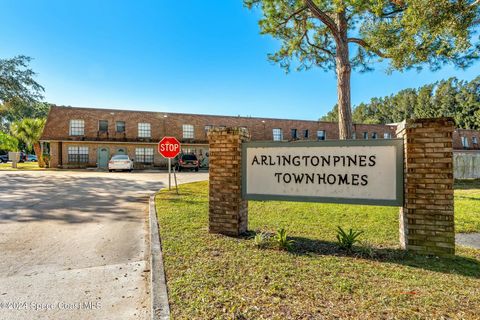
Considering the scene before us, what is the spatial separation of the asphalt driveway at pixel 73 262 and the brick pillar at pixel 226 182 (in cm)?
146

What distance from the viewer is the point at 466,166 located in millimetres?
20344

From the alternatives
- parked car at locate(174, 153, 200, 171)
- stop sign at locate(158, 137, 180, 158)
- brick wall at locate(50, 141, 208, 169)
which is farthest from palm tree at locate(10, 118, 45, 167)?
stop sign at locate(158, 137, 180, 158)

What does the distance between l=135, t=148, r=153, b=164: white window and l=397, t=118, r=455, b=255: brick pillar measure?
2716 cm

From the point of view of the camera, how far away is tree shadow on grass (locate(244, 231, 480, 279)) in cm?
358

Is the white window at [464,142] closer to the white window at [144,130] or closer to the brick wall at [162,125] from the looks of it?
the brick wall at [162,125]

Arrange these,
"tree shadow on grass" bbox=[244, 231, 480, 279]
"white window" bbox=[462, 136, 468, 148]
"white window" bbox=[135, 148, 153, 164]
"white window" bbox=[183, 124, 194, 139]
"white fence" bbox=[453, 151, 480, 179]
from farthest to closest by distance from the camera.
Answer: "white window" bbox=[462, 136, 468, 148] → "white window" bbox=[183, 124, 194, 139] → "white window" bbox=[135, 148, 153, 164] → "white fence" bbox=[453, 151, 480, 179] → "tree shadow on grass" bbox=[244, 231, 480, 279]

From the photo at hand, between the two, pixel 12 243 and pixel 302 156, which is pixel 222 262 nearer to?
pixel 302 156

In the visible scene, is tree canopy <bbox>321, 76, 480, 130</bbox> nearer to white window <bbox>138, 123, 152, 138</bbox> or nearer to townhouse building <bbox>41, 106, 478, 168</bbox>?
townhouse building <bbox>41, 106, 478, 168</bbox>

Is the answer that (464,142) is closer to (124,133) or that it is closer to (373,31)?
(373,31)

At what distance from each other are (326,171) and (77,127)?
28.7m

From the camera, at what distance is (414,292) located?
9.50 feet

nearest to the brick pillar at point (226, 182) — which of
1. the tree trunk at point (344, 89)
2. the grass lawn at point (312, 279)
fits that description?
the grass lawn at point (312, 279)

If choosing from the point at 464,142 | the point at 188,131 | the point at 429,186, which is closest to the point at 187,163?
the point at 188,131

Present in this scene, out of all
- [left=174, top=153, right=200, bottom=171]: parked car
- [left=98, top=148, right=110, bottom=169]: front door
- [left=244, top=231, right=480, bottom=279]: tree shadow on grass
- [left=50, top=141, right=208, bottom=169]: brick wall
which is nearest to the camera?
[left=244, top=231, right=480, bottom=279]: tree shadow on grass
